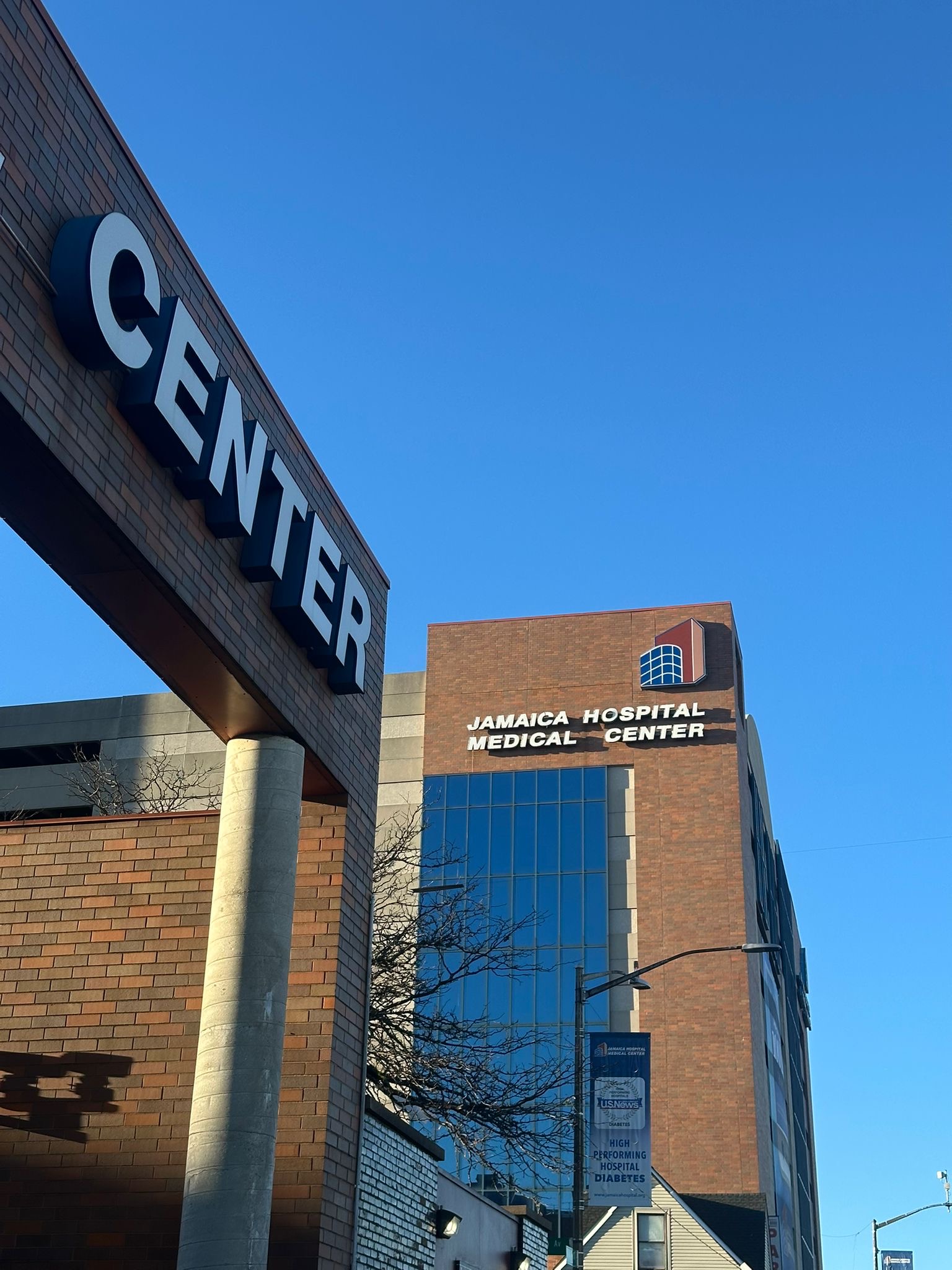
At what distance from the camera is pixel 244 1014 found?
13.8m

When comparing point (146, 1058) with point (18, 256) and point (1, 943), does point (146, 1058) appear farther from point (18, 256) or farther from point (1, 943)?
point (18, 256)

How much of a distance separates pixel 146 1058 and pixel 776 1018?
188ft

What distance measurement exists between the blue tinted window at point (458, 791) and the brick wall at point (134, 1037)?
145 ft

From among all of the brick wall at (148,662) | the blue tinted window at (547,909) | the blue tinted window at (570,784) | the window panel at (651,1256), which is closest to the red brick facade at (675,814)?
the blue tinted window at (570,784)

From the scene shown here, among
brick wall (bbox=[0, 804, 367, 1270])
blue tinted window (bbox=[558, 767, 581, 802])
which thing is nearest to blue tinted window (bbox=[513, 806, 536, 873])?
blue tinted window (bbox=[558, 767, 581, 802])

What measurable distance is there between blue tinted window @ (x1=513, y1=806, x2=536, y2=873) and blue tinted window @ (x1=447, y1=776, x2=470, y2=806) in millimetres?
2285

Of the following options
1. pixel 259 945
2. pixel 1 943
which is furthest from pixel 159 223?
pixel 1 943

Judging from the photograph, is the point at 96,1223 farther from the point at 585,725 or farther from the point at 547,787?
the point at 585,725

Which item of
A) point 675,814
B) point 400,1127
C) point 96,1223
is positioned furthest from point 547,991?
point 96,1223

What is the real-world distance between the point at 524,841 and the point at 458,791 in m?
3.70

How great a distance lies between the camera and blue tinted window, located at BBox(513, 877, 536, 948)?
5728cm

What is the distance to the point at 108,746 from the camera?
6356 cm

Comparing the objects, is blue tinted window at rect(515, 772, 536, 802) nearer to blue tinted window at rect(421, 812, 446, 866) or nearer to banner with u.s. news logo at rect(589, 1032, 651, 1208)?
blue tinted window at rect(421, 812, 446, 866)

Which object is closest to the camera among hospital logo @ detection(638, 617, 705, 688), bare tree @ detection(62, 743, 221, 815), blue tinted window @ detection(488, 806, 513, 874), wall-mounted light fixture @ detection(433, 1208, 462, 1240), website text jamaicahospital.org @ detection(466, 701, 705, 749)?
wall-mounted light fixture @ detection(433, 1208, 462, 1240)
